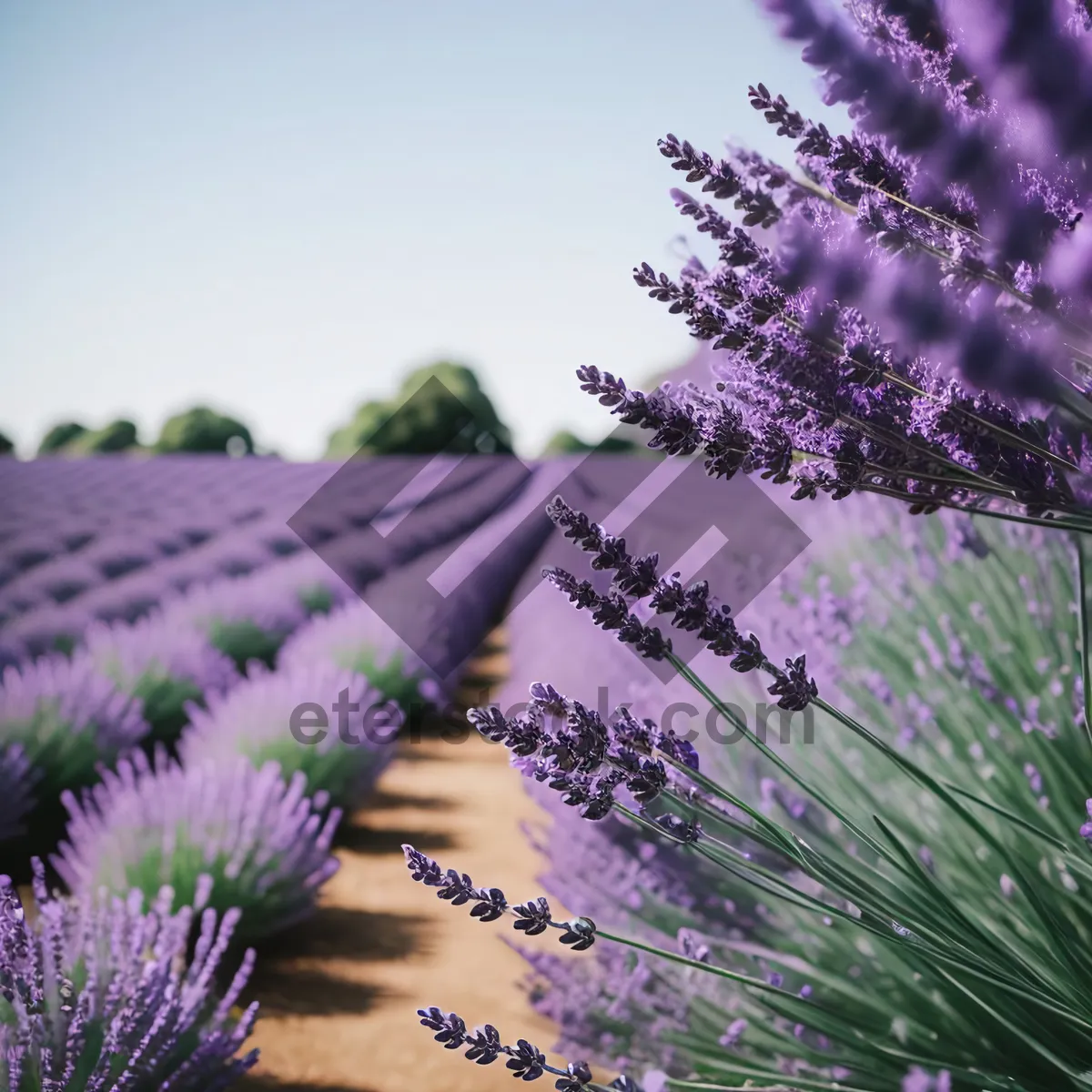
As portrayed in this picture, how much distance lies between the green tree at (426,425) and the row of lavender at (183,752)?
26.8 meters

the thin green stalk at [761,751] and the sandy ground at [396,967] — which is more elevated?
the thin green stalk at [761,751]

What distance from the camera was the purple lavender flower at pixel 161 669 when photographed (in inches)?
165

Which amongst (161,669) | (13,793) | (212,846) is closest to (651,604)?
(212,846)

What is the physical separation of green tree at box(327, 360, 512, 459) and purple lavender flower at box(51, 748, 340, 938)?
102 feet

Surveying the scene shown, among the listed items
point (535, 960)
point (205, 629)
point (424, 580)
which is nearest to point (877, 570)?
point (535, 960)

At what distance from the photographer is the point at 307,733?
146 inches

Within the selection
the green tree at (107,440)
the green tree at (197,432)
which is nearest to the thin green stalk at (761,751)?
the green tree at (107,440)

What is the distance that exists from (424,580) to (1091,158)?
6.78 m

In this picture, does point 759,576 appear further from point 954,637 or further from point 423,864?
point 423,864

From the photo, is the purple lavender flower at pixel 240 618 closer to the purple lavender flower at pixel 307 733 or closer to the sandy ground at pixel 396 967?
the purple lavender flower at pixel 307 733

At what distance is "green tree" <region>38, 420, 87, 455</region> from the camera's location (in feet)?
106

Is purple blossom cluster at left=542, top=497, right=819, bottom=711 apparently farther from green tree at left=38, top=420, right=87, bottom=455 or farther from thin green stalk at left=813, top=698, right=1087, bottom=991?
green tree at left=38, top=420, right=87, bottom=455

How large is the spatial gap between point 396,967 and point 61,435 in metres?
35.6

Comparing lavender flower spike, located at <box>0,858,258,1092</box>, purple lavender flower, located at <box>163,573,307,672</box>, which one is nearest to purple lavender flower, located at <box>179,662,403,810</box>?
purple lavender flower, located at <box>163,573,307,672</box>
